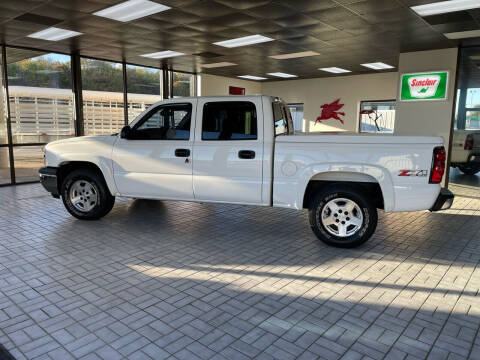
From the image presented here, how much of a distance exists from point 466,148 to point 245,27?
5.86 metres

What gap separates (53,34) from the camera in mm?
7824

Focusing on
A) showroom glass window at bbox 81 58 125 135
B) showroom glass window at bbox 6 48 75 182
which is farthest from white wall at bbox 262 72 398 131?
showroom glass window at bbox 6 48 75 182

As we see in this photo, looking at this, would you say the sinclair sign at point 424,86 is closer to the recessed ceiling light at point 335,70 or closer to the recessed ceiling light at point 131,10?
the recessed ceiling light at point 335,70

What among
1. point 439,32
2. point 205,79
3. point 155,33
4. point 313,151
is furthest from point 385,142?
point 205,79

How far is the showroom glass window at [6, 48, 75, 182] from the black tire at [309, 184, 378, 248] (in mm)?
7944

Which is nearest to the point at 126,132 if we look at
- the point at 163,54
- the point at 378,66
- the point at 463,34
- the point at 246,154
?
the point at 246,154

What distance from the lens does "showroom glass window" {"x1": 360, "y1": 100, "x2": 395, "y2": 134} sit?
13578 millimetres

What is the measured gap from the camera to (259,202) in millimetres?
4750

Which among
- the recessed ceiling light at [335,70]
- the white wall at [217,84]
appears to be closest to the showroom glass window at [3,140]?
the white wall at [217,84]

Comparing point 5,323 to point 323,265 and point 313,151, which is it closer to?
point 323,265

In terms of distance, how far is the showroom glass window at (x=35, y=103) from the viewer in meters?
9.23

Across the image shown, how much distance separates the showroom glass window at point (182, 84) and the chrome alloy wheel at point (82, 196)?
7843 mm

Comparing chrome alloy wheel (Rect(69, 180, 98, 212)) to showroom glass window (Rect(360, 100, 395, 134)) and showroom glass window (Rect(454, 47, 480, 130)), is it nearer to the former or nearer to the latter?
showroom glass window (Rect(454, 47, 480, 130))

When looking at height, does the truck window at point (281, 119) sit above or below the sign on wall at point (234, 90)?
below
